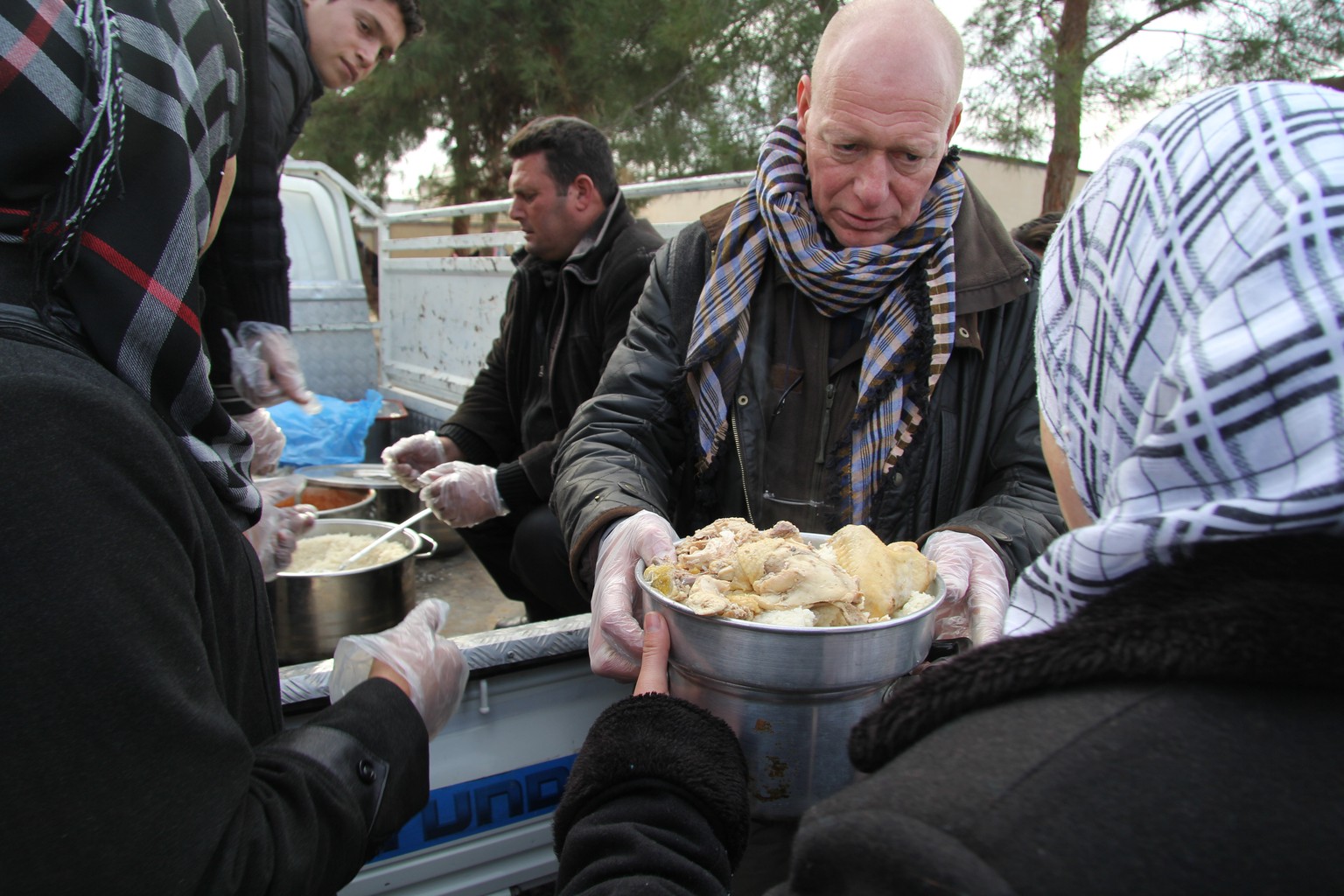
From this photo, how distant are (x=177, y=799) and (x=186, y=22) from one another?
946mm

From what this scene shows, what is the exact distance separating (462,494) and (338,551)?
50 cm

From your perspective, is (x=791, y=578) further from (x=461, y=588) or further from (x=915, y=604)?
(x=461, y=588)

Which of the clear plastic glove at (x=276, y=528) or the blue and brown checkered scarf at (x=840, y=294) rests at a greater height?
the blue and brown checkered scarf at (x=840, y=294)

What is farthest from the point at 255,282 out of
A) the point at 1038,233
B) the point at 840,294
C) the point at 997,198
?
the point at 997,198

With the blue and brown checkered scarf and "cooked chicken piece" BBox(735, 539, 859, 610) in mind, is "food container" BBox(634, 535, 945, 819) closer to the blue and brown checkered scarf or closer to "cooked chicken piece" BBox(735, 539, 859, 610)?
"cooked chicken piece" BBox(735, 539, 859, 610)

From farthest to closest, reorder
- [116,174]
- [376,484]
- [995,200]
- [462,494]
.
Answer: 1. [995,200]
2. [376,484]
3. [462,494]
4. [116,174]

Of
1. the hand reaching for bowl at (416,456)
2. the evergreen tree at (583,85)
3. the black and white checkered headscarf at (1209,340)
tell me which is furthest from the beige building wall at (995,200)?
the black and white checkered headscarf at (1209,340)

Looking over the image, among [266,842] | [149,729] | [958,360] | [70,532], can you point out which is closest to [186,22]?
[70,532]

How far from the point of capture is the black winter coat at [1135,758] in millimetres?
552

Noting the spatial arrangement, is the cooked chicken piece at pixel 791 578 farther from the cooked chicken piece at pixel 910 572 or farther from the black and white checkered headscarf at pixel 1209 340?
the black and white checkered headscarf at pixel 1209 340

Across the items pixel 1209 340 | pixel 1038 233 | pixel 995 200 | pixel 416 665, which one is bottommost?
pixel 416 665

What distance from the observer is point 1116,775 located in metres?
0.58

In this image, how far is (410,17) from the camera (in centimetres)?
365

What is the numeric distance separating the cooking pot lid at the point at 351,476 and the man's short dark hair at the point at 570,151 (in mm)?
1557
